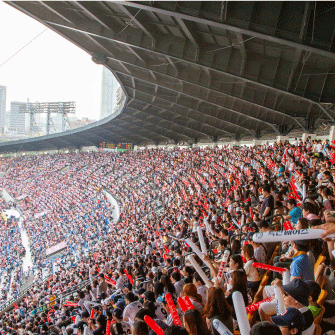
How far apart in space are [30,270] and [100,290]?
18.7 meters

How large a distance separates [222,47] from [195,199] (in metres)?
7.03

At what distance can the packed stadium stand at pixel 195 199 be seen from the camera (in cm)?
333

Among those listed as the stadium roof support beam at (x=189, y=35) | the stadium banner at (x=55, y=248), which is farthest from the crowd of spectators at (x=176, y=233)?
the stadium roof support beam at (x=189, y=35)

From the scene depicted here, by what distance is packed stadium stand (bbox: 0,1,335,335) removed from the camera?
333 cm

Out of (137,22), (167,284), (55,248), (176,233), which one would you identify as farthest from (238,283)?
(55,248)

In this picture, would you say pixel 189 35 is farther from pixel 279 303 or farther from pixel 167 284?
pixel 279 303

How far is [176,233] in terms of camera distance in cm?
1194

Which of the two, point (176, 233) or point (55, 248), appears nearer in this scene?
point (176, 233)

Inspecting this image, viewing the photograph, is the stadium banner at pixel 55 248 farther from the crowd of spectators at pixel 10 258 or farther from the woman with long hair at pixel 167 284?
the woman with long hair at pixel 167 284

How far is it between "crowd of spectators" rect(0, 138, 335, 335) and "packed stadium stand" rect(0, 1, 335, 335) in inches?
1.2

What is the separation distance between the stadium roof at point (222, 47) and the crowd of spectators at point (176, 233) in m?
2.99

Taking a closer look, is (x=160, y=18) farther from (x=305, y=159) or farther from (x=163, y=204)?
(x=163, y=204)

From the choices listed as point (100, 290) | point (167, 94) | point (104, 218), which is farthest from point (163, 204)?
point (100, 290)

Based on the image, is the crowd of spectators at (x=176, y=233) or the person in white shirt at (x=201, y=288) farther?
the person in white shirt at (x=201, y=288)
